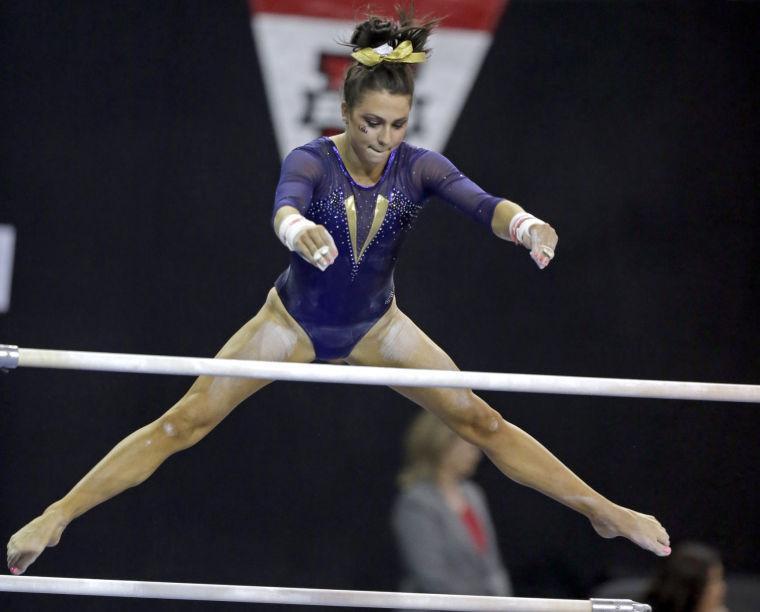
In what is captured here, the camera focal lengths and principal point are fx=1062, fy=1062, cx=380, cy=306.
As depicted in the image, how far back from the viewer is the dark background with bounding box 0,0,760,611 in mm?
4047

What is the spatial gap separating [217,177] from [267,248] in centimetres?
33

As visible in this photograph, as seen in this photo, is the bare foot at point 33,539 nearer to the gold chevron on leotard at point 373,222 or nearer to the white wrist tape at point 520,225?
the gold chevron on leotard at point 373,222

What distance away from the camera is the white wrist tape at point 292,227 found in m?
2.16

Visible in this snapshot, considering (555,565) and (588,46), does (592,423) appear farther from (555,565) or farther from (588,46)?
(588,46)

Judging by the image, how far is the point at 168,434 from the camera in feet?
8.47

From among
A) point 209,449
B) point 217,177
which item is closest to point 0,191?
point 217,177

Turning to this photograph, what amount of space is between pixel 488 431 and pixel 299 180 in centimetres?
80

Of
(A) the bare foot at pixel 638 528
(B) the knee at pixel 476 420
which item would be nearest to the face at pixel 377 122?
(B) the knee at pixel 476 420

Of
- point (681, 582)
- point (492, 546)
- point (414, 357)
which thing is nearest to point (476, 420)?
point (414, 357)

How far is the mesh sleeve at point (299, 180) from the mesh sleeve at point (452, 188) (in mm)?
253

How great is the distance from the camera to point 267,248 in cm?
412

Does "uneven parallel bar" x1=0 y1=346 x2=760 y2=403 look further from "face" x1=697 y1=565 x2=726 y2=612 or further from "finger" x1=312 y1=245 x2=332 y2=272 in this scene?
"face" x1=697 y1=565 x2=726 y2=612

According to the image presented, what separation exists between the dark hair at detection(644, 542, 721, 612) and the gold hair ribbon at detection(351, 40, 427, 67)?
176 centimetres

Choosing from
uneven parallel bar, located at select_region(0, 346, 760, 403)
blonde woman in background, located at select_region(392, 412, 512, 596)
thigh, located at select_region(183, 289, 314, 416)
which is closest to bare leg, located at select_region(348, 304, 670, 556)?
thigh, located at select_region(183, 289, 314, 416)
